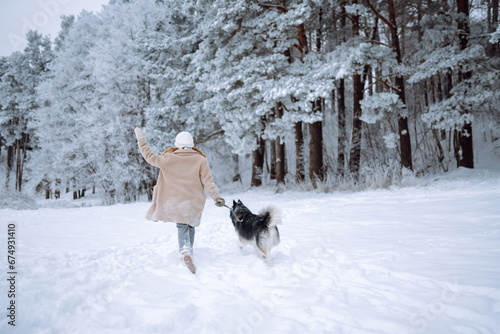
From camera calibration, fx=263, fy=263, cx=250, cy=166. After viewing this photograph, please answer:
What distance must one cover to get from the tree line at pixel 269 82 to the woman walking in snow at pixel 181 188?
19.3 ft

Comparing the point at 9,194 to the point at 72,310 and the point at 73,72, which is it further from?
the point at 72,310

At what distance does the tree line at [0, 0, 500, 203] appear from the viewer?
934cm

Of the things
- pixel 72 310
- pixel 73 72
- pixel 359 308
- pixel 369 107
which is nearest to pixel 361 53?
pixel 369 107

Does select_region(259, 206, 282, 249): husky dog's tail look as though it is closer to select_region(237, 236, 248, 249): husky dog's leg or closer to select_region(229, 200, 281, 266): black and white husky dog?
select_region(229, 200, 281, 266): black and white husky dog

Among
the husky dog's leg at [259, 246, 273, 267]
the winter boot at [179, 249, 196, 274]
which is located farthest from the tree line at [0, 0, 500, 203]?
the winter boot at [179, 249, 196, 274]

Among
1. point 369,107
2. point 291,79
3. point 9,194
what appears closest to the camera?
point 291,79

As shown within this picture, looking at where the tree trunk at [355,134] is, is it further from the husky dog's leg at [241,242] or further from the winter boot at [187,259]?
the winter boot at [187,259]

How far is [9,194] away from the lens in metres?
12.0

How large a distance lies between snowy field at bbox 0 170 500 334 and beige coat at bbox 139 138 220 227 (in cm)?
61

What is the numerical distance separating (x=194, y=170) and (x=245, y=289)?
1.56 m

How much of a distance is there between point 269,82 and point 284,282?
772 cm

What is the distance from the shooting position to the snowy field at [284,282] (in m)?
1.92

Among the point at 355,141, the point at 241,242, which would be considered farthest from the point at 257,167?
the point at 241,242

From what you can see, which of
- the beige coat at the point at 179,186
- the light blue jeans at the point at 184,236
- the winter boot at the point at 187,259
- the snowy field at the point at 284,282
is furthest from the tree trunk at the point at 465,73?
the winter boot at the point at 187,259
